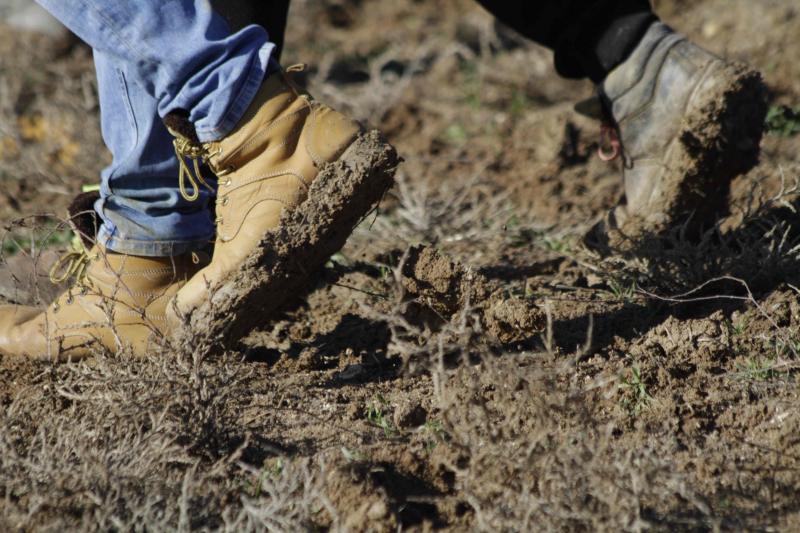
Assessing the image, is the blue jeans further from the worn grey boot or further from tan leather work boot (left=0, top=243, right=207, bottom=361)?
the worn grey boot

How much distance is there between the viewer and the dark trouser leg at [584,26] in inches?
105

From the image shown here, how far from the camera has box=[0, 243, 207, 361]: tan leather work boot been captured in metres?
2.30

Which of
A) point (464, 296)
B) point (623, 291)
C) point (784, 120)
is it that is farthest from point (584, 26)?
point (784, 120)

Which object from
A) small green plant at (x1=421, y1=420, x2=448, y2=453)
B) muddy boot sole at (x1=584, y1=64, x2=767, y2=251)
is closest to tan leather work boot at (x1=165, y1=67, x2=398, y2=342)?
small green plant at (x1=421, y1=420, x2=448, y2=453)

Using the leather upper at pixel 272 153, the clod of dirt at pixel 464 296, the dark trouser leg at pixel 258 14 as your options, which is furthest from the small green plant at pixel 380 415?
the dark trouser leg at pixel 258 14

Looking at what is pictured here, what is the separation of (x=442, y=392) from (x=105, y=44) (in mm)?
1014

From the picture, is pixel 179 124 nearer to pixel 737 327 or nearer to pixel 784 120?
pixel 737 327

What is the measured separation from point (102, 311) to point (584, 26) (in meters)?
1.50

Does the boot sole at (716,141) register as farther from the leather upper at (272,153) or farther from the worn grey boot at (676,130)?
the leather upper at (272,153)

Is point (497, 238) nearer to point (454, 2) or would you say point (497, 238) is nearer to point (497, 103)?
point (497, 103)

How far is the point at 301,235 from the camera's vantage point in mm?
2072

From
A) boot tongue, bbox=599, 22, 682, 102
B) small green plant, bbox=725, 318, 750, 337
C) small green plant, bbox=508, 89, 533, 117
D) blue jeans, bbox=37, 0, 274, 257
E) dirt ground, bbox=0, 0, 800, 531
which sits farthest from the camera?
small green plant, bbox=508, 89, 533, 117

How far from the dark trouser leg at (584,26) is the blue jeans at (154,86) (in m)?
0.94

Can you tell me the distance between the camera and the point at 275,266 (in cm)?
207
